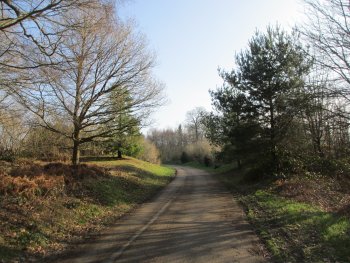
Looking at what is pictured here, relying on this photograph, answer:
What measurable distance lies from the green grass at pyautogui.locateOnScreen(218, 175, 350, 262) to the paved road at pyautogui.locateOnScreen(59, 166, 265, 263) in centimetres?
47

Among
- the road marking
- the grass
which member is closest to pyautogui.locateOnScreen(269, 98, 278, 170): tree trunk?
the grass

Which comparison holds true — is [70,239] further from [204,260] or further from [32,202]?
[204,260]

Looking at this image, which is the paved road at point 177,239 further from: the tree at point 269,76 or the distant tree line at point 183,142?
the distant tree line at point 183,142

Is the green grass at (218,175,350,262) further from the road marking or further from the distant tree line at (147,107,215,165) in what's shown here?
the distant tree line at (147,107,215,165)

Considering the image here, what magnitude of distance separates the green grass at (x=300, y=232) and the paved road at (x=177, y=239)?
47 cm

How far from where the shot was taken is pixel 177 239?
1005cm

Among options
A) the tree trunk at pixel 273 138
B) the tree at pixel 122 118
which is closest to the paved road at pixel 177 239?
the tree at pixel 122 118

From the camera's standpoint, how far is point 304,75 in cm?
2400

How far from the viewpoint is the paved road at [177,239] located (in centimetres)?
834

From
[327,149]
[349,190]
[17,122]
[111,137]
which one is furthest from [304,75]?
[17,122]

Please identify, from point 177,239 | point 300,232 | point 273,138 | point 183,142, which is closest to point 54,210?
point 177,239

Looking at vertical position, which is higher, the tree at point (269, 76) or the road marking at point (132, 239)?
the tree at point (269, 76)

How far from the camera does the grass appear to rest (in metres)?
9.27

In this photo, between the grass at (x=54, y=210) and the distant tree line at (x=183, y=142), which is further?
the distant tree line at (x=183, y=142)
